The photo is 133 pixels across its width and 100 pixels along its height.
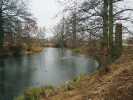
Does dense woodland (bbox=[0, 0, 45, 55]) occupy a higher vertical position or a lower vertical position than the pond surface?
higher

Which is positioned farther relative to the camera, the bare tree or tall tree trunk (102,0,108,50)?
the bare tree

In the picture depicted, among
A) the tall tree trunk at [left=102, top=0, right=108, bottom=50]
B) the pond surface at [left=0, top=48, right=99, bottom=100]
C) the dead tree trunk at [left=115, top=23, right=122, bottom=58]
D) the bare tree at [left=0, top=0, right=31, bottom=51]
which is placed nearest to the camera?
the tall tree trunk at [left=102, top=0, right=108, bottom=50]

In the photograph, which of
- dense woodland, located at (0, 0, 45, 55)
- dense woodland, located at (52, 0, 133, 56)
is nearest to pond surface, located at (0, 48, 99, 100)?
dense woodland, located at (52, 0, 133, 56)

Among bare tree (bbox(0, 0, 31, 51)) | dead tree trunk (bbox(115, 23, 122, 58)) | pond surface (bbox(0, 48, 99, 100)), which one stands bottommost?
pond surface (bbox(0, 48, 99, 100))

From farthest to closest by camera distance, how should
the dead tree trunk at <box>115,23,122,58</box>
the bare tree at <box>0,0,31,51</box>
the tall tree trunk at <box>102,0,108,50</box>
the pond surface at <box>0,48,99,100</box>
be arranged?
the bare tree at <box>0,0,31,51</box>, the dead tree trunk at <box>115,23,122,58</box>, the pond surface at <box>0,48,99,100</box>, the tall tree trunk at <box>102,0,108,50</box>

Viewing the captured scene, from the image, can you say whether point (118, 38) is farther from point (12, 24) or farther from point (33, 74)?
point (12, 24)

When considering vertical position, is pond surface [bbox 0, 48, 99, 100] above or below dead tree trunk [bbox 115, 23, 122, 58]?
below

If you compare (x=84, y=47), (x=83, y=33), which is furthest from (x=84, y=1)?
(x=84, y=47)

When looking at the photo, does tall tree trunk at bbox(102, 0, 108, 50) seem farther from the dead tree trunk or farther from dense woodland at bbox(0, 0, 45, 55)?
dense woodland at bbox(0, 0, 45, 55)

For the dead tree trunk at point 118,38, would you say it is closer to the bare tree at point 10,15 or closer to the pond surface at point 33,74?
the pond surface at point 33,74

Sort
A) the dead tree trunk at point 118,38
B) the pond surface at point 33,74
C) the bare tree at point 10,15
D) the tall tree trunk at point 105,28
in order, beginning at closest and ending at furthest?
the tall tree trunk at point 105,28 → the pond surface at point 33,74 → the dead tree trunk at point 118,38 → the bare tree at point 10,15

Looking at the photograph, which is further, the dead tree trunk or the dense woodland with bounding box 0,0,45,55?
the dense woodland with bounding box 0,0,45,55

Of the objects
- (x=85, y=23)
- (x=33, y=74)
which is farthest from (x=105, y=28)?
(x=33, y=74)

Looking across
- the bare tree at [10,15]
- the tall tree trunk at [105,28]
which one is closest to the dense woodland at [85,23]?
the tall tree trunk at [105,28]
